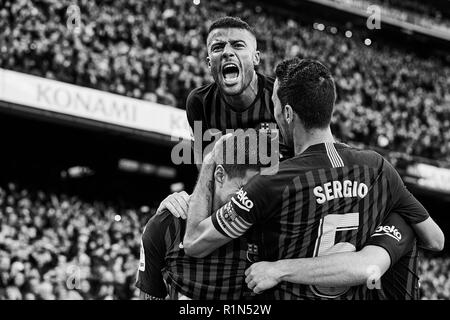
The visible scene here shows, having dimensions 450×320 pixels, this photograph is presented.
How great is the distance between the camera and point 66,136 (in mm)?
16156

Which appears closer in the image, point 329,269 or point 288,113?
point 329,269

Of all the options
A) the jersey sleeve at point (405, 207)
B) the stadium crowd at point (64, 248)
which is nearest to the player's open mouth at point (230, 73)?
the jersey sleeve at point (405, 207)

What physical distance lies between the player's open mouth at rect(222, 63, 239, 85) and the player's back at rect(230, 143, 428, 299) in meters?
1.60

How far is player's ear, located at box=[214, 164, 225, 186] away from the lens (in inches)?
125

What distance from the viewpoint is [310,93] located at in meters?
3.10

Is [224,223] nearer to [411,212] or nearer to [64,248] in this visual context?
[411,212]

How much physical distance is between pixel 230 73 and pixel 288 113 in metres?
1.51

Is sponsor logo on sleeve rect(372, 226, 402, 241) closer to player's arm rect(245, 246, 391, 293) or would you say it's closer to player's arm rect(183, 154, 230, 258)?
player's arm rect(245, 246, 391, 293)

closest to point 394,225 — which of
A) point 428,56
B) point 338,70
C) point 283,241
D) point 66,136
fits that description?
point 283,241

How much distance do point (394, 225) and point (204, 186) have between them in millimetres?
847

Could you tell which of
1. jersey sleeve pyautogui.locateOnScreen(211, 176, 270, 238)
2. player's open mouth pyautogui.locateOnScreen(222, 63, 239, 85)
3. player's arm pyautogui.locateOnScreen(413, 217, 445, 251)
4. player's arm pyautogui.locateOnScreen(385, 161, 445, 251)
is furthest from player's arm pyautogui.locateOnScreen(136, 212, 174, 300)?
player's open mouth pyautogui.locateOnScreen(222, 63, 239, 85)

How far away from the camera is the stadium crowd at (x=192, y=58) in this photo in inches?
565

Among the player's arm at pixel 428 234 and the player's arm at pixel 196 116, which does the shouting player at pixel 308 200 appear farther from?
the player's arm at pixel 196 116

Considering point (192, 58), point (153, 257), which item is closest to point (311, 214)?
point (153, 257)
